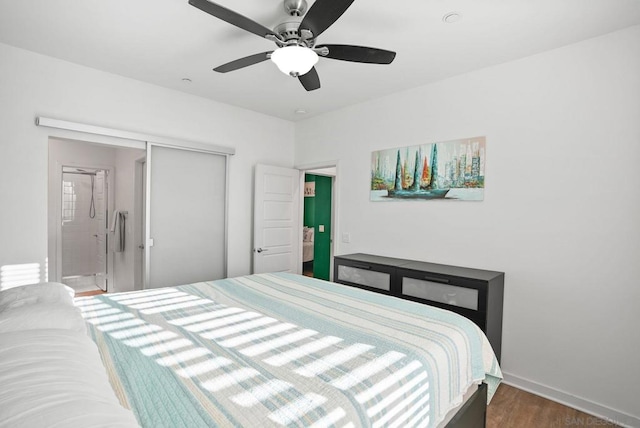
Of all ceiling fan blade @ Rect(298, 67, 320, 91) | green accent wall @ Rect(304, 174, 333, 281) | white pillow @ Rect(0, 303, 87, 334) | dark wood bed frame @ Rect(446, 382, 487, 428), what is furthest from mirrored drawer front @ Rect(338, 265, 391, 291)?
white pillow @ Rect(0, 303, 87, 334)

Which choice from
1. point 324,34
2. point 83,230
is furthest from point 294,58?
point 83,230

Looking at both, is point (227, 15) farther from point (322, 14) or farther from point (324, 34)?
point (324, 34)

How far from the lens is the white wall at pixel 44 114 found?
266 centimetres

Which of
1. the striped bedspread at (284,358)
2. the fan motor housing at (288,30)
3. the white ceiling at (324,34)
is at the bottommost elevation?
the striped bedspread at (284,358)

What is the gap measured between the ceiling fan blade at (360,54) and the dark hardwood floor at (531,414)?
8.37 feet

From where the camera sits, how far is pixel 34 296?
5.14ft

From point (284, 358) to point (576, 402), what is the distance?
249 cm

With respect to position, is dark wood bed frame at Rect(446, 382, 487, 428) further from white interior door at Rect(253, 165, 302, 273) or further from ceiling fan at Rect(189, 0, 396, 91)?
white interior door at Rect(253, 165, 302, 273)

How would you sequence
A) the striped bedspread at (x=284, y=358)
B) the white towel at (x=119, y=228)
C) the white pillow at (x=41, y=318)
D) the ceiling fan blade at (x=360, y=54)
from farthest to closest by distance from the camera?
the white towel at (x=119, y=228) → the ceiling fan blade at (x=360, y=54) → the white pillow at (x=41, y=318) → the striped bedspread at (x=284, y=358)

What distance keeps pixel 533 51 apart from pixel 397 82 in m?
1.14

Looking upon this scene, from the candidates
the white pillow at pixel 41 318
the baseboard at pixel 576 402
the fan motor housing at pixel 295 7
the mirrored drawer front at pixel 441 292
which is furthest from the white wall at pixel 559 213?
the white pillow at pixel 41 318

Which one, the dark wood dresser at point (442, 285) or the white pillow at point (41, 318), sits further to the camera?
the dark wood dresser at point (442, 285)

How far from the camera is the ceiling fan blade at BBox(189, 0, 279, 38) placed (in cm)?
154

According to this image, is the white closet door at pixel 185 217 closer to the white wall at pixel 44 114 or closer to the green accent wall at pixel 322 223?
the white wall at pixel 44 114
